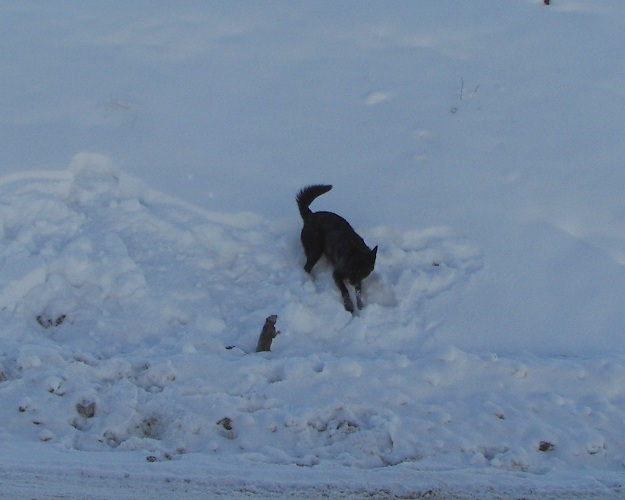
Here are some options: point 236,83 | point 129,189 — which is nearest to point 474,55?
point 236,83

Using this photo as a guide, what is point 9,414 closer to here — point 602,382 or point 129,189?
point 129,189

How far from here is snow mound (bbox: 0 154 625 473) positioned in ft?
15.2

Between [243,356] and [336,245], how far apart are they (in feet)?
4.69

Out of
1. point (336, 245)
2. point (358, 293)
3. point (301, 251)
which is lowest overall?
point (358, 293)

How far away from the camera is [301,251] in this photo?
6.64 m

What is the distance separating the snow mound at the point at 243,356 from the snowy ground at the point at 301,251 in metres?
0.02

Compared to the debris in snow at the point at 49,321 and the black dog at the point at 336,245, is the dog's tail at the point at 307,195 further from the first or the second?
the debris in snow at the point at 49,321

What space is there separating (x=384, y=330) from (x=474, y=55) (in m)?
4.68

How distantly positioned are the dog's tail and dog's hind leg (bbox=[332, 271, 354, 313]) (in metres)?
0.67

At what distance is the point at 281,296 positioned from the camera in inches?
237

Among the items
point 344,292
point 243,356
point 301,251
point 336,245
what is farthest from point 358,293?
point 243,356

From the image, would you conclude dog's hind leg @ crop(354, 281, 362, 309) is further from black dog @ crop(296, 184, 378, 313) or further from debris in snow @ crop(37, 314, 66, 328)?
debris in snow @ crop(37, 314, 66, 328)

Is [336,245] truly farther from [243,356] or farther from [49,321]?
[49,321]

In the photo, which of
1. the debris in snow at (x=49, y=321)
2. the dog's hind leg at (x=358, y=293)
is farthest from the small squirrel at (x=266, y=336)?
the debris in snow at (x=49, y=321)
